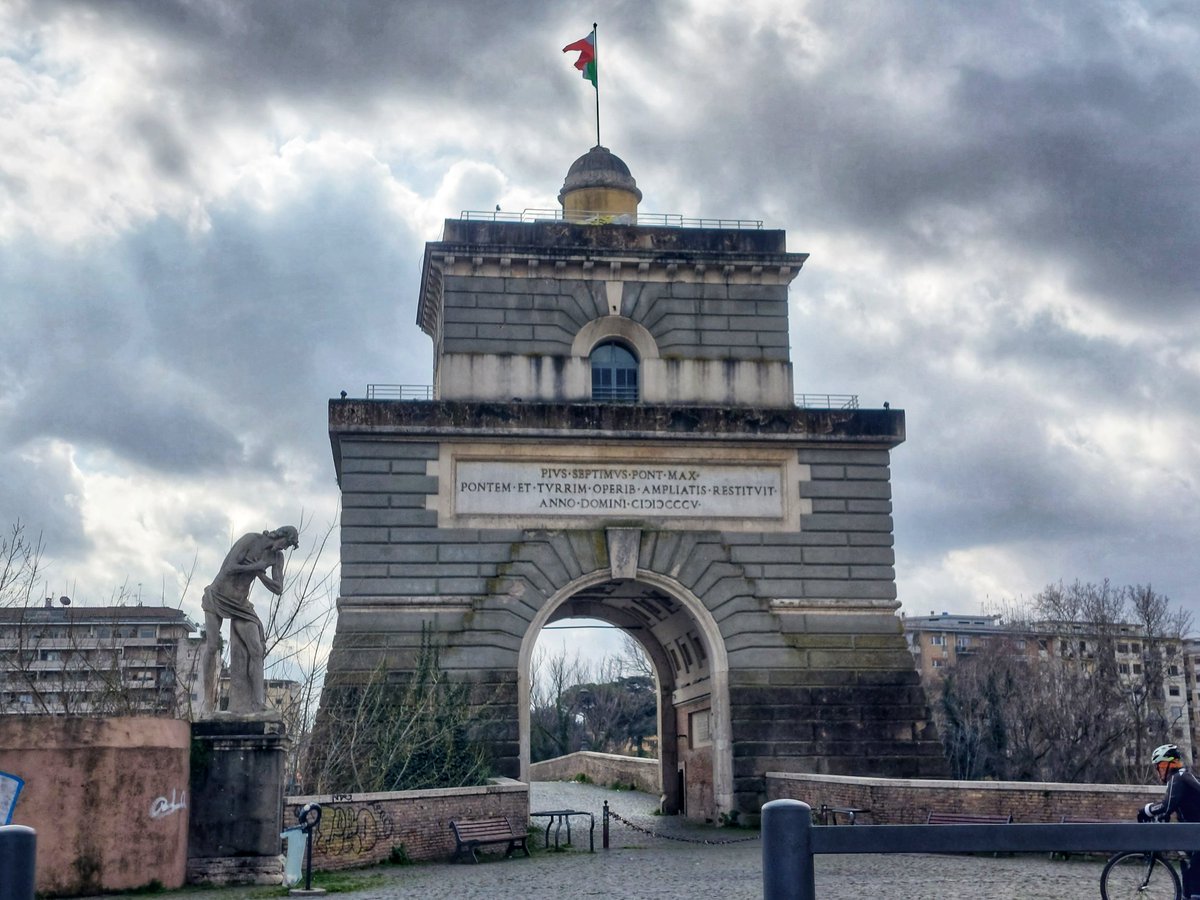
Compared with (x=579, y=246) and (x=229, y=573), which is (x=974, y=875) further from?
(x=579, y=246)

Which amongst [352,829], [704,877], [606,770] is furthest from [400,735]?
[606,770]

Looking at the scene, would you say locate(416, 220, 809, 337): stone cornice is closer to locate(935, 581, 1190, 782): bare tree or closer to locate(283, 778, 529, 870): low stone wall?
locate(283, 778, 529, 870): low stone wall

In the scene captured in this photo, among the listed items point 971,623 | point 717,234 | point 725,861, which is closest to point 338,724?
point 725,861

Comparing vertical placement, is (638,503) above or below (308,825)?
above

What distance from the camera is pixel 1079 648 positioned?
6400 cm

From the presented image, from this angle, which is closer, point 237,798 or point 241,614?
point 237,798

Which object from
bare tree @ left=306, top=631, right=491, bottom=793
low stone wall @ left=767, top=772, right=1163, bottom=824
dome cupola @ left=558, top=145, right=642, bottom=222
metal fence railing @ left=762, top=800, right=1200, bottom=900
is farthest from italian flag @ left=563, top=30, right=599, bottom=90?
metal fence railing @ left=762, top=800, right=1200, bottom=900

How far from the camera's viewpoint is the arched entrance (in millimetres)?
30500

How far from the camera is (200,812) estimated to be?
17.1 meters

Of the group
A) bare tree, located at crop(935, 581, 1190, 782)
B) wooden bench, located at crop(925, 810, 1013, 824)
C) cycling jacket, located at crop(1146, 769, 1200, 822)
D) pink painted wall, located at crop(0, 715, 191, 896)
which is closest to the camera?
cycling jacket, located at crop(1146, 769, 1200, 822)

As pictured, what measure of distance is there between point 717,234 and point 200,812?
21.2m

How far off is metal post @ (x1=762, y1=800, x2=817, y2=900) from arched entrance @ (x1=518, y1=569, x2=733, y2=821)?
26.1 meters

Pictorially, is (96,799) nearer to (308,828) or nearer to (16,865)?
(308,828)

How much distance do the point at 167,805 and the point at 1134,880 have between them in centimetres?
1068
